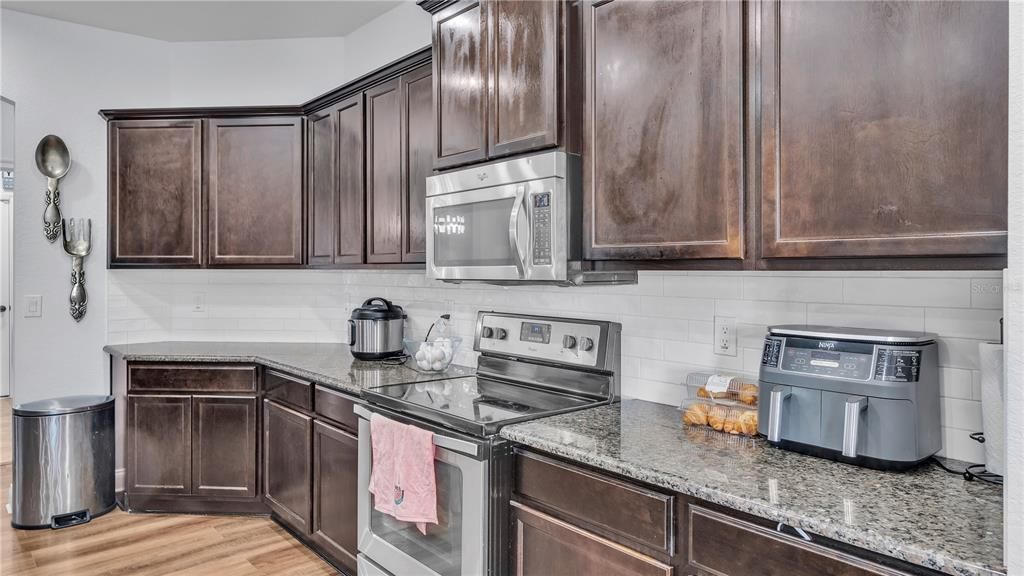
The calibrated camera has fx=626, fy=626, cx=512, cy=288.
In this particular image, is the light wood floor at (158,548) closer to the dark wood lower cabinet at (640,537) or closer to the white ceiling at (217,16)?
the dark wood lower cabinet at (640,537)

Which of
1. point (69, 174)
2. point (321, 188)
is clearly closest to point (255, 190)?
point (321, 188)

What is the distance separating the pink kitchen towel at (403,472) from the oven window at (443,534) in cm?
3

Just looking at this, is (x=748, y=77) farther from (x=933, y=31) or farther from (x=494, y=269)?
(x=494, y=269)

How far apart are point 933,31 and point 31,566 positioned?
12.3 feet

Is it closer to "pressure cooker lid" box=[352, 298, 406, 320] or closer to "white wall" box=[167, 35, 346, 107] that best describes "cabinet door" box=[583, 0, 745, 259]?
"pressure cooker lid" box=[352, 298, 406, 320]

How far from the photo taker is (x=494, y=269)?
222 cm

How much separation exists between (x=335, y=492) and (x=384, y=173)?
149 cm

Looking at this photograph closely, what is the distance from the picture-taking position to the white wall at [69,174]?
11.9 ft

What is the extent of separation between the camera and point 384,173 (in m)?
3.07

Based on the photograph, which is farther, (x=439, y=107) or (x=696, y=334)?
(x=439, y=107)

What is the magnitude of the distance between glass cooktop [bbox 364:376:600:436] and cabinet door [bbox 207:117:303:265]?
158 centimetres

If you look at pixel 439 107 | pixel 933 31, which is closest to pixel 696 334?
pixel 933 31

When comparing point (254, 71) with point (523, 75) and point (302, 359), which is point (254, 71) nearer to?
point (302, 359)
